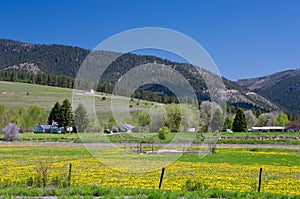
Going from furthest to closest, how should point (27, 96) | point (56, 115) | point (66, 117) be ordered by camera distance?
point (27, 96), point (56, 115), point (66, 117)

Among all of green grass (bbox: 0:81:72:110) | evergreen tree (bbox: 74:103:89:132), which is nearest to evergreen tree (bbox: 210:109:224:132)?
evergreen tree (bbox: 74:103:89:132)

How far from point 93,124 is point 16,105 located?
487ft

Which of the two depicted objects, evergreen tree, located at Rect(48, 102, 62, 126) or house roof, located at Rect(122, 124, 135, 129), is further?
evergreen tree, located at Rect(48, 102, 62, 126)

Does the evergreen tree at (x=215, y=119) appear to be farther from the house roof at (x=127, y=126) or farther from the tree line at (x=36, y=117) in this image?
the tree line at (x=36, y=117)

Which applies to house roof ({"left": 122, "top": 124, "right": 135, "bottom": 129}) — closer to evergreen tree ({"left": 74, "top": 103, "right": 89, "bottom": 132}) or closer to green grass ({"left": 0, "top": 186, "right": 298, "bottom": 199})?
evergreen tree ({"left": 74, "top": 103, "right": 89, "bottom": 132})

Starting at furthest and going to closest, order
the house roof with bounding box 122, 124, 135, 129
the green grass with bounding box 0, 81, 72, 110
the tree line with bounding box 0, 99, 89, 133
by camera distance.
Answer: the green grass with bounding box 0, 81, 72, 110, the tree line with bounding box 0, 99, 89, 133, the house roof with bounding box 122, 124, 135, 129

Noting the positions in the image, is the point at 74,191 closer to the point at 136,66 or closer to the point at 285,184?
the point at 136,66

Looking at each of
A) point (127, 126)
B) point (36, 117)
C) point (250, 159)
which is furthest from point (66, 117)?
point (127, 126)

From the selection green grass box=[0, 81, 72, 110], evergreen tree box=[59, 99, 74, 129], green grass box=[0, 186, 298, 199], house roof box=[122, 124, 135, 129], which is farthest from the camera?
green grass box=[0, 81, 72, 110]

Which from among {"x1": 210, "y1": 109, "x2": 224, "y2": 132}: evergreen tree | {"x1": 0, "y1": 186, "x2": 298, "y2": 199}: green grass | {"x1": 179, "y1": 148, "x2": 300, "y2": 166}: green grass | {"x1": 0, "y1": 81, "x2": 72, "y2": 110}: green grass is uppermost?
{"x1": 0, "y1": 81, "x2": 72, "y2": 110}: green grass

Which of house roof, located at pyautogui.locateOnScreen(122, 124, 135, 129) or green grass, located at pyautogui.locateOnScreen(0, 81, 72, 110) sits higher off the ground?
green grass, located at pyautogui.locateOnScreen(0, 81, 72, 110)

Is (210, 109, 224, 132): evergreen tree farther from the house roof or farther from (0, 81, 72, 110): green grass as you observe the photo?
(0, 81, 72, 110): green grass

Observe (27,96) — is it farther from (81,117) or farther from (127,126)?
(127,126)

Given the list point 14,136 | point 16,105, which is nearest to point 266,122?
point 16,105
